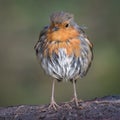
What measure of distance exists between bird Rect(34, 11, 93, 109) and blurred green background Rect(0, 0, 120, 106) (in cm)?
385

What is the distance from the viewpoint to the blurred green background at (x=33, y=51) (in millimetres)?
16281

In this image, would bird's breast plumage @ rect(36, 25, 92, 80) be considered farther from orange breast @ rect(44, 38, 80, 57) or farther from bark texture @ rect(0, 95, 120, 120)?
bark texture @ rect(0, 95, 120, 120)

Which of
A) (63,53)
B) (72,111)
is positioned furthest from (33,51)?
(72,111)

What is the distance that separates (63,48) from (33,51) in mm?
4806

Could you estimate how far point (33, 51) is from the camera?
1658 cm

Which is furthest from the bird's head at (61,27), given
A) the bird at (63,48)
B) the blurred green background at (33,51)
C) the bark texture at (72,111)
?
the blurred green background at (33,51)

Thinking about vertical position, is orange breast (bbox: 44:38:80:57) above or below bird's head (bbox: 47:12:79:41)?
below

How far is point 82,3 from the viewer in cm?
1772

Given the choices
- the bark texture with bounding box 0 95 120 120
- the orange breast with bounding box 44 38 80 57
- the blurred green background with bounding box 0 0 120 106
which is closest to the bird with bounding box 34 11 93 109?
the orange breast with bounding box 44 38 80 57

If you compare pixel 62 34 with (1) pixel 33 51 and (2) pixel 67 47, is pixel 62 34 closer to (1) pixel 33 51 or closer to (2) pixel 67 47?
(2) pixel 67 47

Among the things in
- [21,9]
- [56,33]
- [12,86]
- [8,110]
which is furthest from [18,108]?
[21,9]

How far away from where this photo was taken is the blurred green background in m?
16.3

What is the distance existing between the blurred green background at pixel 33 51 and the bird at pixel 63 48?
385cm

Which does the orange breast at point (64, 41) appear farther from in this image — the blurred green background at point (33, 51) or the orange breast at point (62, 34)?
the blurred green background at point (33, 51)
